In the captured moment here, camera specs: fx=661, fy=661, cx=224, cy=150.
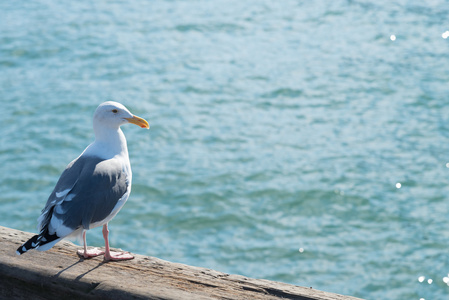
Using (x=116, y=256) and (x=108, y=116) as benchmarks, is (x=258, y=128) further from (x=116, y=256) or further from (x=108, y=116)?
(x=116, y=256)

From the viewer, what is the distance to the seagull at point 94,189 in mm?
2719

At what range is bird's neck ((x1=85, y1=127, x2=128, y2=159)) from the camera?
3.03m

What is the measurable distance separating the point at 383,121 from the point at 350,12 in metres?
4.67

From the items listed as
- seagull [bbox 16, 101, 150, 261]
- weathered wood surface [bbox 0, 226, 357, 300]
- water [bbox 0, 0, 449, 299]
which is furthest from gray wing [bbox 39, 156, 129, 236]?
water [bbox 0, 0, 449, 299]

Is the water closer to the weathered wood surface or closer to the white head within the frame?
the white head

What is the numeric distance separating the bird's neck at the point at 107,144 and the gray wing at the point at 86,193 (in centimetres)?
4

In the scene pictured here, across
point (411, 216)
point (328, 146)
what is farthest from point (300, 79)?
point (411, 216)

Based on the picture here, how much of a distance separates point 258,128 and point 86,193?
20.5 ft

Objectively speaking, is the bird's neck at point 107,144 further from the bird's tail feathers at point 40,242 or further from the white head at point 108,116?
the bird's tail feathers at point 40,242

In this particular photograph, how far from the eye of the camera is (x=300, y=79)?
1046 centimetres

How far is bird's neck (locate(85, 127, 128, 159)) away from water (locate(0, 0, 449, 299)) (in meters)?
3.74

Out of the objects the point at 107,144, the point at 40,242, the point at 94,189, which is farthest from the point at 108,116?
the point at 40,242

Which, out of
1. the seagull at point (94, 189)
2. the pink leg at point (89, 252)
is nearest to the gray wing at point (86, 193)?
the seagull at point (94, 189)

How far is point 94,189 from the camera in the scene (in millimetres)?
2900
